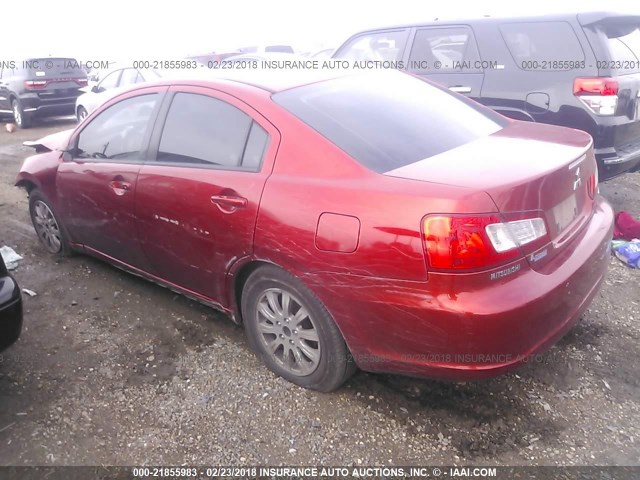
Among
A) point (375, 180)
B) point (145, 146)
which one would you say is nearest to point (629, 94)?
point (375, 180)

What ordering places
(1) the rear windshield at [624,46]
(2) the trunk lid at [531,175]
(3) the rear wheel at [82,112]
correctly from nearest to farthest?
(2) the trunk lid at [531,175]
(1) the rear windshield at [624,46]
(3) the rear wheel at [82,112]

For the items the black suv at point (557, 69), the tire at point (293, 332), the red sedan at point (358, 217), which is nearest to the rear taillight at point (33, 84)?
the black suv at point (557, 69)

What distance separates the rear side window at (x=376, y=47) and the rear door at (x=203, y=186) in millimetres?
3618

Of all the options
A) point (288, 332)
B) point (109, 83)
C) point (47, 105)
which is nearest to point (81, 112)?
point (109, 83)

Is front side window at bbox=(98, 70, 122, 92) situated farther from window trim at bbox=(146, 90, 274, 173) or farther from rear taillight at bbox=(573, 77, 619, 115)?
rear taillight at bbox=(573, 77, 619, 115)

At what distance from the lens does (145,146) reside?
3.30 meters

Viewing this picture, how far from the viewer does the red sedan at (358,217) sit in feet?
6.88

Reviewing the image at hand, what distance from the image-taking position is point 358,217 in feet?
7.25

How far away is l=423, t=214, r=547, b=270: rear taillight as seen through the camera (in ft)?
6.68

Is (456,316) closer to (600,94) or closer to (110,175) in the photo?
(110,175)

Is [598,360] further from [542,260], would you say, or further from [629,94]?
[629,94]

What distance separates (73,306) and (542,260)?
10.2 ft

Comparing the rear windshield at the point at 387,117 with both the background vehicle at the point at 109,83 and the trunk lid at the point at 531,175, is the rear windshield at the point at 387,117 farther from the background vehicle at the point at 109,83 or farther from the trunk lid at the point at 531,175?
the background vehicle at the point at 109,83

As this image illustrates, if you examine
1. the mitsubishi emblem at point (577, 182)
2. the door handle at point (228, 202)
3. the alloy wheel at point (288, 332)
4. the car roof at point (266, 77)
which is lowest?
the alloy wheel at point (288, 332)
